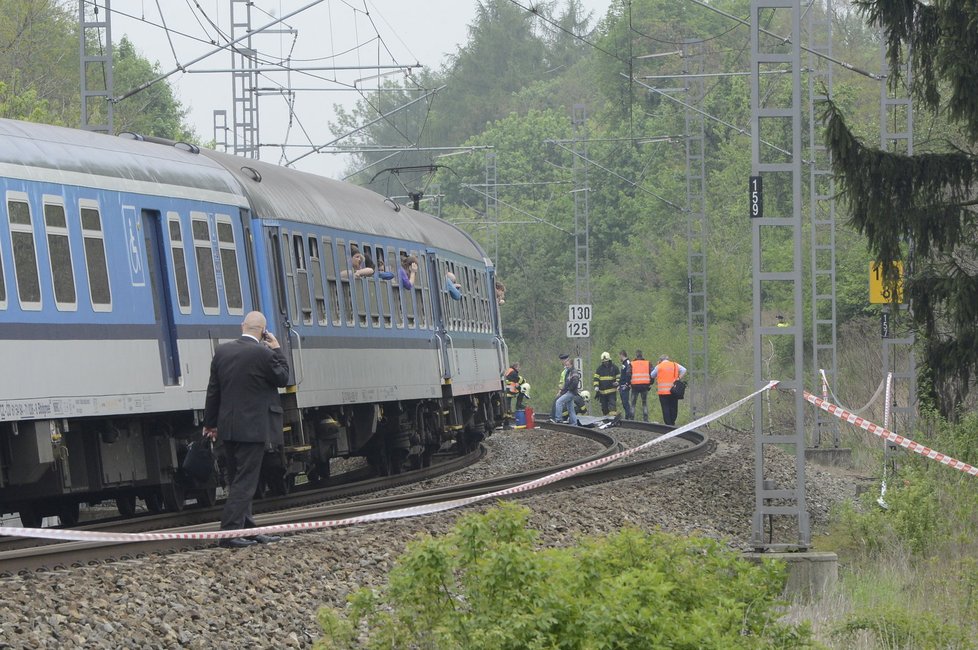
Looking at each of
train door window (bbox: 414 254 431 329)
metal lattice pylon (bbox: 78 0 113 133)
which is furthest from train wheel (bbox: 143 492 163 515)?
metal lattice pylon (bbox: 78 0 113 133)

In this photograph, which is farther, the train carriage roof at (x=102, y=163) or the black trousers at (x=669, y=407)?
the black trousers at (x=669, y=407)

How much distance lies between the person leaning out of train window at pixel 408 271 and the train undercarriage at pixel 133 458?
180 cm

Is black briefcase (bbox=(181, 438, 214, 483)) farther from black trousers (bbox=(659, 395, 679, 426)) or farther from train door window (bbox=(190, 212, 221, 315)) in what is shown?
black trousers (bbox=(659, 395, 679, 426))

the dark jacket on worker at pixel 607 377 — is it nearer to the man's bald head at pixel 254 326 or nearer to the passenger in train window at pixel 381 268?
the passenger in train window at pixel 381 268

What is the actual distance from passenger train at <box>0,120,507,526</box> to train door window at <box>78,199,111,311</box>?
2 cm

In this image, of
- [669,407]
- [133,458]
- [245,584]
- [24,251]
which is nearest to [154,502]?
[133,458]

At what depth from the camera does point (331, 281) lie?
19.9 m

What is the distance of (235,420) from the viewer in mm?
12195

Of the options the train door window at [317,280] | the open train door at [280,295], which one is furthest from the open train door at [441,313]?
the open train door at [280,295]

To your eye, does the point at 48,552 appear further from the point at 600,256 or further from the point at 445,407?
the point at 600,256

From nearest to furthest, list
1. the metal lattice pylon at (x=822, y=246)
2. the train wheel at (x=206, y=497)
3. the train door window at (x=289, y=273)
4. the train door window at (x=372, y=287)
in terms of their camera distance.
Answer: the train wheel at (x=206, y=497), the train door window at (x=289, y=273), the train door window at (x=372, y=287), the metal lattice pylon at (x=822, y=246)

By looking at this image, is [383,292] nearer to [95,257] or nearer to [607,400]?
[95,257]

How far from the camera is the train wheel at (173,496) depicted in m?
16.0

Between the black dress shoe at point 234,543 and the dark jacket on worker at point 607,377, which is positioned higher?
the black dress shoe at point 234,543
